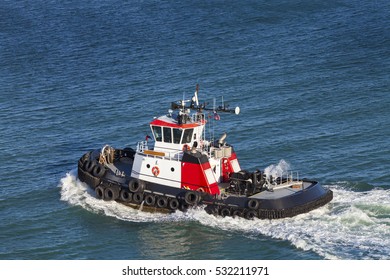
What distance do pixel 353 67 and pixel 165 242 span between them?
24.7 metres

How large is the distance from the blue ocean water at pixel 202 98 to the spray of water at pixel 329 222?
76mm

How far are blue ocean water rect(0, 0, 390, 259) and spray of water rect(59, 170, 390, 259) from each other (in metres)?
0.08

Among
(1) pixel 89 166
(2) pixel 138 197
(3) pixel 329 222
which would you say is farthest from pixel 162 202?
(3) pixel 329 222

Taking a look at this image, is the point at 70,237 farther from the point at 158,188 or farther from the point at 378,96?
the point at 378,96

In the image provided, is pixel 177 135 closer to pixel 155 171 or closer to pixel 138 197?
pixel 155 171

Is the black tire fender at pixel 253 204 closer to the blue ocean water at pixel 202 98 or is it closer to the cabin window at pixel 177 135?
the blue ocean water at pixel 202 98

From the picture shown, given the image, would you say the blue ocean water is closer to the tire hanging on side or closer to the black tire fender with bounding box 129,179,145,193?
the tire hanging on side

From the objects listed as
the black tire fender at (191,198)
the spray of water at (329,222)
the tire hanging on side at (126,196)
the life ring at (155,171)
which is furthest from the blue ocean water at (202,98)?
the life ring at (155,171)

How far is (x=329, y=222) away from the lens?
107 feet

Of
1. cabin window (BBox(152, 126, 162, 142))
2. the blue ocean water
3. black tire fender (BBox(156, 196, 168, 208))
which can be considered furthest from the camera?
cabin window (BBox(152, 126, 162, 142))

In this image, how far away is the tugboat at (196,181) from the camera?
33.8 m

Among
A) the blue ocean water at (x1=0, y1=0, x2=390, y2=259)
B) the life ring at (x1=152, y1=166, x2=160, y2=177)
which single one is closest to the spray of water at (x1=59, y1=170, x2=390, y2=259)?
the blue ocean water at (x1=0, y1=0, x2=390, y2=259)

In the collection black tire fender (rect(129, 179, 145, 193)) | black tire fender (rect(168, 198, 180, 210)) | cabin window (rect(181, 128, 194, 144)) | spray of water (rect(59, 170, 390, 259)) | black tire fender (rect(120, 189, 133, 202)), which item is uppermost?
cabin window (rect(181, 128, 194, 144))

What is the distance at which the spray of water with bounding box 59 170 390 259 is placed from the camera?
99.8 feet
